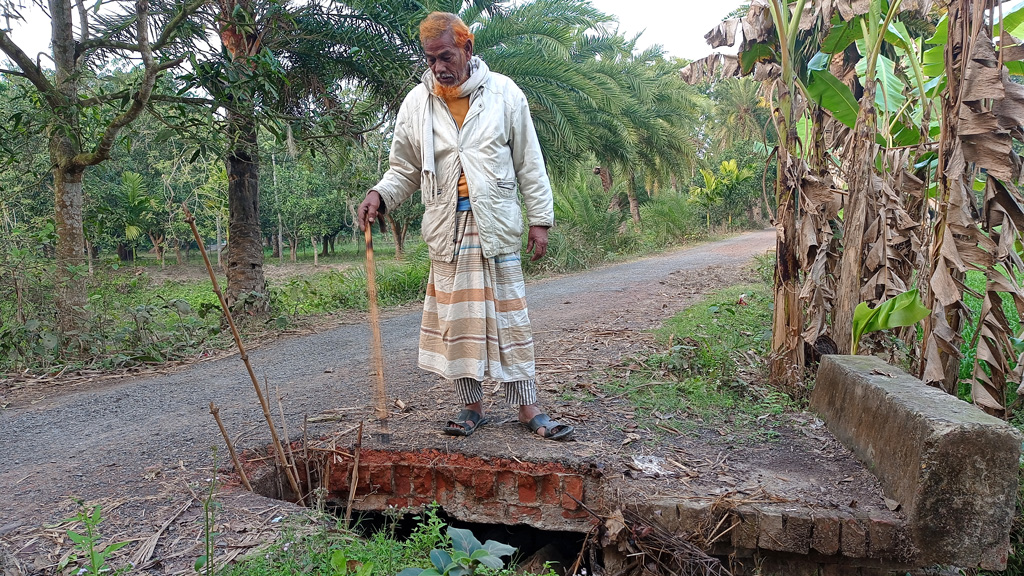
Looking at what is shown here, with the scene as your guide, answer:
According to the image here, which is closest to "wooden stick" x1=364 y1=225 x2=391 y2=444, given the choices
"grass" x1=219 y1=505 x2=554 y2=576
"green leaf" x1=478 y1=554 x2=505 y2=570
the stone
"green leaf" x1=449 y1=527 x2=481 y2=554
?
Answer: "grass" x1=219 y1=505 x2=554 y2=576

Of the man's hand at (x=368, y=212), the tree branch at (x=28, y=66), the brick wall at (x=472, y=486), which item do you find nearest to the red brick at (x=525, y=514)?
the brick wall at (x=472, y=486)

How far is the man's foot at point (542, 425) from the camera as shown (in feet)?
10.5

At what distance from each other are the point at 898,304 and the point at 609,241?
11.6m

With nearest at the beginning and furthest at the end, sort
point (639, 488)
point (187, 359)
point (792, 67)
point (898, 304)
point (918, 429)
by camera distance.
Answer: point (918, 429) → point (639, 488) → point (898, 304) → point (792, 67) → point (187, 359)

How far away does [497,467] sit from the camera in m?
2.99

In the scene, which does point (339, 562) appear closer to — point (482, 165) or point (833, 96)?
point (482, 165)

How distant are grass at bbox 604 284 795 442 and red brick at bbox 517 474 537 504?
0.84m

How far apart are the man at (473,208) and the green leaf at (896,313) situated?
1.65m

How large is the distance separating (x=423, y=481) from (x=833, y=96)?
10.9 feet

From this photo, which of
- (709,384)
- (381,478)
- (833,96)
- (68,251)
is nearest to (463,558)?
(381,478)

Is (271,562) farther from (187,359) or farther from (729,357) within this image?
(187,359)

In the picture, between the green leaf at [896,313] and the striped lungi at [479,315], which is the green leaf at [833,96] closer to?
the green leaf at [896,313]

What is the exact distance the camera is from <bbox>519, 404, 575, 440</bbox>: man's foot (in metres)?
3.19

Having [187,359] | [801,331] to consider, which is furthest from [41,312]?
[801,331]
